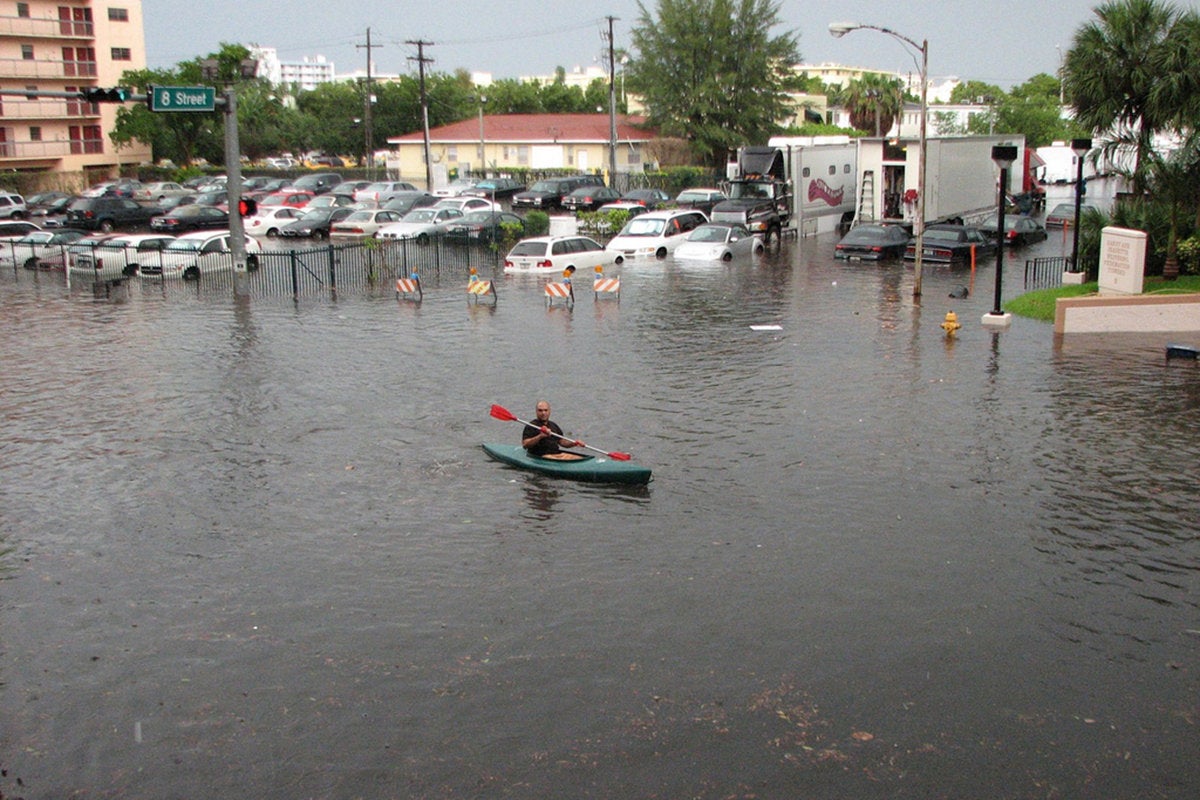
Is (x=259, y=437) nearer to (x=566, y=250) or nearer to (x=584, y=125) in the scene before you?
(x=566, y=250)

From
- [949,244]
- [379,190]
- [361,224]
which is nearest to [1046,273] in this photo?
[949,244]

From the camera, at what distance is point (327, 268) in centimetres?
3519

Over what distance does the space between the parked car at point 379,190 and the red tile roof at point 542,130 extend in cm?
1855

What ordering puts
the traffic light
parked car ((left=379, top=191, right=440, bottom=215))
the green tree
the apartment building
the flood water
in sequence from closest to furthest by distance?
1. the flood water
2. the traffic light
3. parked car ((left=379, top=191, right=440, bottom=215))
4. the apartment building
5. the green tree

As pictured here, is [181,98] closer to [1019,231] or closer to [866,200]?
[866,200]

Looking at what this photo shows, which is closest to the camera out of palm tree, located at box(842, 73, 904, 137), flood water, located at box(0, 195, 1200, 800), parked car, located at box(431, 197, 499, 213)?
flood water, located at box(0, 195, 1200, 800)

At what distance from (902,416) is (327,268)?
72.1ft

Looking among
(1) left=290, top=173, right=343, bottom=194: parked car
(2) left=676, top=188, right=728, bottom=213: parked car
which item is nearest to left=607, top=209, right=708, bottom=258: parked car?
(2) left=676, top=188, right=728, bottom=213: parked car

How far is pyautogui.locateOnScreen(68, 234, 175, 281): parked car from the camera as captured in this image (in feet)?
112

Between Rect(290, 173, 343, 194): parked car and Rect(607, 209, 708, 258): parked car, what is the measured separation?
2853 centimetres

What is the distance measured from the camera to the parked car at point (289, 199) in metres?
55.4

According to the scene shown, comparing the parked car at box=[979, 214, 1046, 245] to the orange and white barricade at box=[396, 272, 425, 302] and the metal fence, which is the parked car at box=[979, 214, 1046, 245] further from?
the orange and white barricade at box=[396, 272, 425, 302]

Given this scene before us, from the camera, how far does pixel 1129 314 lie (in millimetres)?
25281

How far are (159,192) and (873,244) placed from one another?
133 feet
